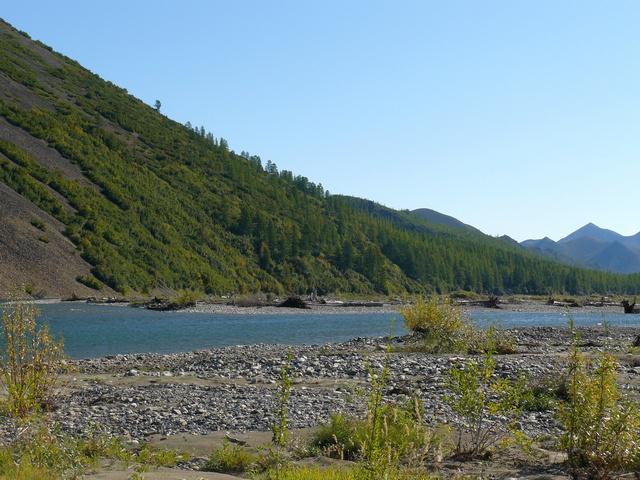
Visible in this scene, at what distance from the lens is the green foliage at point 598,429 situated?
27.1ft

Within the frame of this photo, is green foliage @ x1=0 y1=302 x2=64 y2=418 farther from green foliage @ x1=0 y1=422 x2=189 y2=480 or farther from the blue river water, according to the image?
the blue river water

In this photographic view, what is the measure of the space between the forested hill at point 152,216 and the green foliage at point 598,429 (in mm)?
65733

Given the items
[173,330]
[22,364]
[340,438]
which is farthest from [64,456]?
[173,330]

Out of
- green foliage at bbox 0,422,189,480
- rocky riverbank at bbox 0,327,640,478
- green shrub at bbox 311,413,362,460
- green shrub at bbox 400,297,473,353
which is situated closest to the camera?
green foliage at bbox 0,422,189,480

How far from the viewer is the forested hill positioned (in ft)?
262

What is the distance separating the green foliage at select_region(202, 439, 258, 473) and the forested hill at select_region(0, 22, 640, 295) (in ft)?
205

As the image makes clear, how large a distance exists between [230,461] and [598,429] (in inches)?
194

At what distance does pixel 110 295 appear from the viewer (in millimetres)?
75812

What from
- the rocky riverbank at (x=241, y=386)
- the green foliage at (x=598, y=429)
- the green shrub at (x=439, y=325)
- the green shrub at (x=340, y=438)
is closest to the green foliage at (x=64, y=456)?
the rocky riverbank at (x=241, y=386)

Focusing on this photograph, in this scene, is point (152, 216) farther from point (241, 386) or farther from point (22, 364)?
point (22, 364)

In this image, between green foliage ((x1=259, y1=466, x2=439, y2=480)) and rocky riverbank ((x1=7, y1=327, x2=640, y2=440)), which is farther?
rocky riverbank ((x1=7, y1=327, x2=640, y2=440))

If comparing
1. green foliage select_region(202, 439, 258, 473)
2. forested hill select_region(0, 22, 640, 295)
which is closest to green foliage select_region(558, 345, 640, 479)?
green foliage select_region(202, 439, 258, 473)

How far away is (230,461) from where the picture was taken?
9688 mm

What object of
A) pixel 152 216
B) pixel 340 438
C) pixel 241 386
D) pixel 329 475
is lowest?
pixel 241 386
